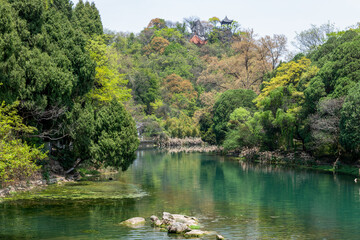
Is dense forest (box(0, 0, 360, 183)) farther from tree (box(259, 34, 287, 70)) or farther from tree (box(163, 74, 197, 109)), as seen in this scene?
tree (box(163, 74, 197, 109))

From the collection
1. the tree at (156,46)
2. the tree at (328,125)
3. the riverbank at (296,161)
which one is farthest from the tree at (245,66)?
the tree at (156,46)

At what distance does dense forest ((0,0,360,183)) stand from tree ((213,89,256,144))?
0.15 m

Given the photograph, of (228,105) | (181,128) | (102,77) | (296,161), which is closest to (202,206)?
(102,77)

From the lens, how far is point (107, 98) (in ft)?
112

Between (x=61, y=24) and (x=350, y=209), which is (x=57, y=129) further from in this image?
(x=350, y=209)

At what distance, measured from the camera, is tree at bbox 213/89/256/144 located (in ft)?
194

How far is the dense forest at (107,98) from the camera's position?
81.4 feet

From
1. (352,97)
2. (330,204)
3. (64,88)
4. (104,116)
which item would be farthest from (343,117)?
(64,88)

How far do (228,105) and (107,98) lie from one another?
28.2 m

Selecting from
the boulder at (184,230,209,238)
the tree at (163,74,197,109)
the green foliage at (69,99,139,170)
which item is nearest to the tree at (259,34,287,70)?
the tree at (163,74,197,109)

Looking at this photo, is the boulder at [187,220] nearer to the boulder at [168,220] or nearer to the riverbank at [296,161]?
the boulder at [168,220]

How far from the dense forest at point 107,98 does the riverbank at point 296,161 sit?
2.58 feet

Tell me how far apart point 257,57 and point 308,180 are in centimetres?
3696

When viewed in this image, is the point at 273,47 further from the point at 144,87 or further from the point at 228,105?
the point at 144,87
